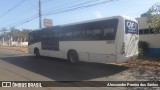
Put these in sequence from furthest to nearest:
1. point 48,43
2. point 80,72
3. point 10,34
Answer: point 10,34 → point 48,43 → point 80,72

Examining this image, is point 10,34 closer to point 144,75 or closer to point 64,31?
point 64,31

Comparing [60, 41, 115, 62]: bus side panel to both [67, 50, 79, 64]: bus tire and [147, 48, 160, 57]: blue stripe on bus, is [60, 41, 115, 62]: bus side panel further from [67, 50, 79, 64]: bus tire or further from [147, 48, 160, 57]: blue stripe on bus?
[147, 48, 160, 57]: blue stripe on bus

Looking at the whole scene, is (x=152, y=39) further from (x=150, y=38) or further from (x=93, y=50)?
(x=93, y=50)

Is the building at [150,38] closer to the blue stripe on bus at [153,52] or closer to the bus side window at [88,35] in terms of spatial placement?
the blue stripe on bus at [153,52]

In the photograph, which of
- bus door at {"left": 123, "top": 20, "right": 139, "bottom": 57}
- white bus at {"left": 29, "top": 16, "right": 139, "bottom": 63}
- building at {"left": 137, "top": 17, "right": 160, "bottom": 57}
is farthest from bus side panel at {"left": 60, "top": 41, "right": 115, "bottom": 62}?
building at {"left": 137, "top": 17, "right": 160, "bottom": 57}

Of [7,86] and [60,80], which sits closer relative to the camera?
[7,86]

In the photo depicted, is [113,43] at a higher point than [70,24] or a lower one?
lower

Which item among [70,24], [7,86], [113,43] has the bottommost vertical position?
[7,86]

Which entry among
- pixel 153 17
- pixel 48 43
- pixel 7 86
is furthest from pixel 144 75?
pixel 48 43

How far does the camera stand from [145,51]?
23.9 metres

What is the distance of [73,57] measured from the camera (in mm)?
18297

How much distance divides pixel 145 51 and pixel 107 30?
9.99 meters

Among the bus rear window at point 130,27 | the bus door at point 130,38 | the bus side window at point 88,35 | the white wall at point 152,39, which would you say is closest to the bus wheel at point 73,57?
the bus side window at point 88,35

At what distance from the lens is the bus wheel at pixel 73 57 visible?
18.0m
